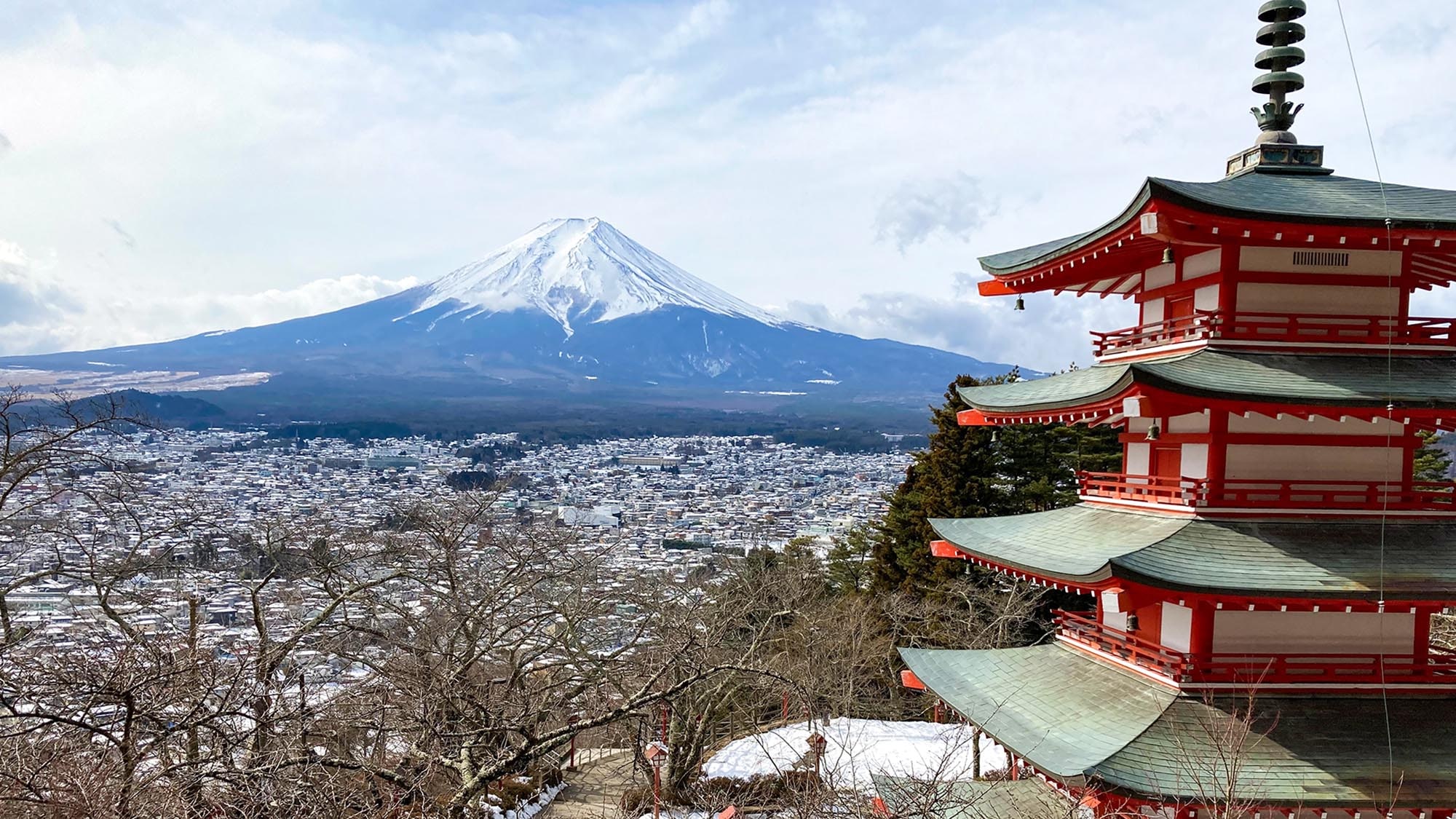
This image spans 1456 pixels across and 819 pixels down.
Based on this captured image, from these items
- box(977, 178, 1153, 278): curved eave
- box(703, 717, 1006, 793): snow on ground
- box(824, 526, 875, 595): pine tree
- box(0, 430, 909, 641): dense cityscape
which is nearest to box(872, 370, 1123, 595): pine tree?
box(824, 526, 875, 595): pine tree

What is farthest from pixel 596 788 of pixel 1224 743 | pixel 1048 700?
pixel 1224 743

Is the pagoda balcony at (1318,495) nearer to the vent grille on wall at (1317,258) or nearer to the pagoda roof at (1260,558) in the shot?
the pagoda roof at (1260,558)

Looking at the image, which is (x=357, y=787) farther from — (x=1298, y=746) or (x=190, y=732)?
(x=1298, y=746)

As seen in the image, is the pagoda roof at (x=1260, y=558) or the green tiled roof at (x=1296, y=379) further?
the green tiled roof at (x=1296, y=379)

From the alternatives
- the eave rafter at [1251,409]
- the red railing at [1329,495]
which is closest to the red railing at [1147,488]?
the red railing at [1329,495]

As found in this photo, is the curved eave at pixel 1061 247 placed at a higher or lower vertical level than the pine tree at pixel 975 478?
higher
